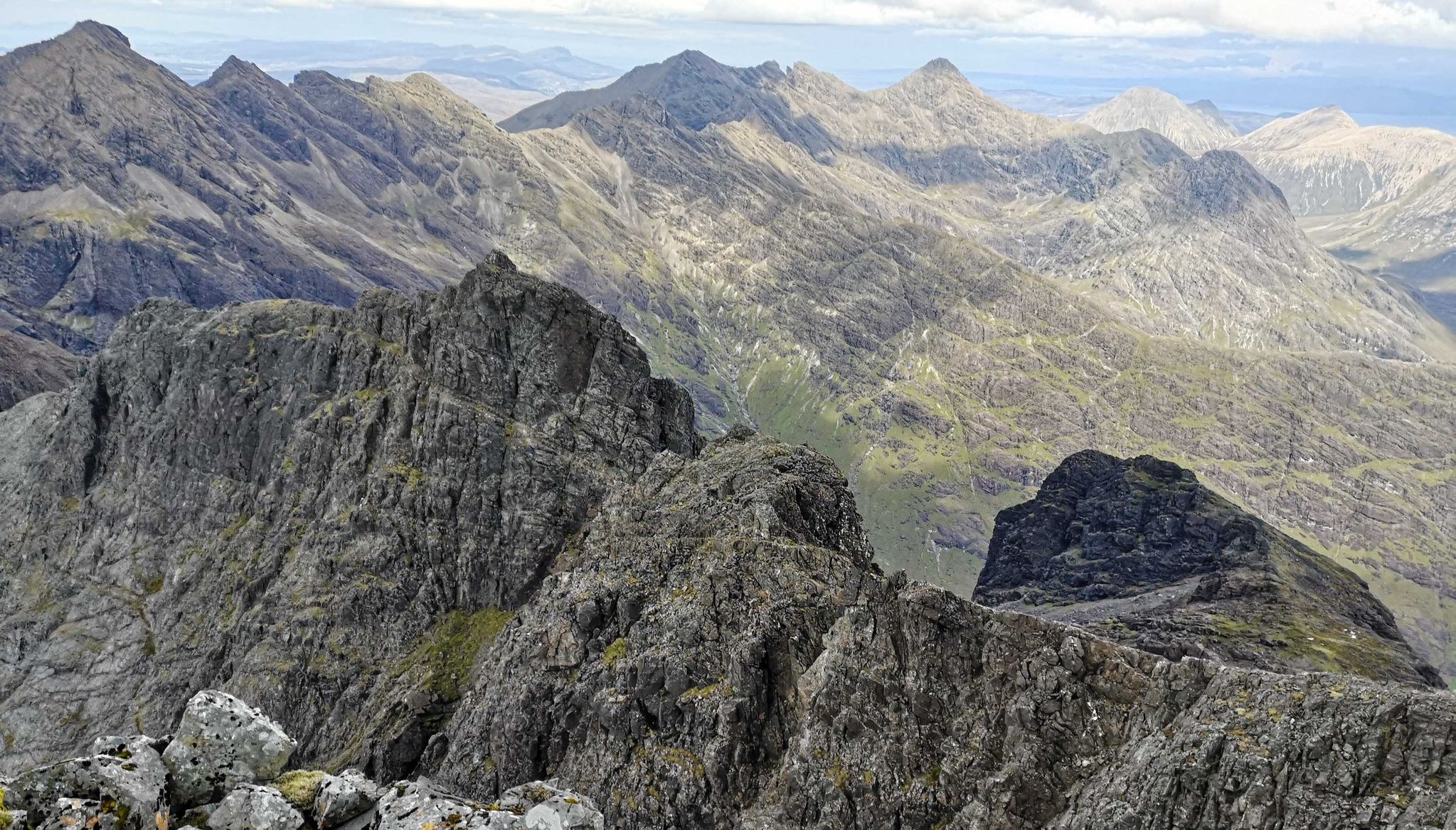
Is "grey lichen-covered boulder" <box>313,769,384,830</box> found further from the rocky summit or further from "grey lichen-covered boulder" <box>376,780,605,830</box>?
"grey lichen-covered boulder" <box>376,780,605,830</box>

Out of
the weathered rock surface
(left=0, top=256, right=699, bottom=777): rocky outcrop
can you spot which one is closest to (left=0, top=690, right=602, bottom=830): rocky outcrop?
the weathered rock surface

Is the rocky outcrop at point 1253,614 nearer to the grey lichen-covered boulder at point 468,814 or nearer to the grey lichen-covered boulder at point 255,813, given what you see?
the grey lichen-covered boulder at point 468,814

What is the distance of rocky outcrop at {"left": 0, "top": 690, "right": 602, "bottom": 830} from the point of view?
24.3 m

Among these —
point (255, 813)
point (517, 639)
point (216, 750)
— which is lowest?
point (517, 639)

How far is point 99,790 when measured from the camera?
2500 centimetres

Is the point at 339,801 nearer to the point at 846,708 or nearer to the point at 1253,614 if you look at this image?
the point at 846,708

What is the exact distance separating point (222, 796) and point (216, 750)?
136cm

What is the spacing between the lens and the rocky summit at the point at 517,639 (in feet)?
116

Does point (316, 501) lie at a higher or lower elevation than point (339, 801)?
lower

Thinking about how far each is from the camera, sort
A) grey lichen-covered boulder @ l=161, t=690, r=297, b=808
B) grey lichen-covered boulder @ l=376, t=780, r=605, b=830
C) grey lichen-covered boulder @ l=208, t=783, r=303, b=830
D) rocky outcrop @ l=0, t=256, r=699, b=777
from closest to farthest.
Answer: grey lichen-covered boulder @ l=208, t=783, r=303, b=830
grey lichen-covered boulder @ l=376, t=780, r=605, b=830
grey lichen-covered boulder @ l=161, t=690, r=297, b=808
rocky outcrop @ l=0, t=256, r=699, b=777

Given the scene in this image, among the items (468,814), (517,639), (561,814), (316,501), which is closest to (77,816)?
(468,814)

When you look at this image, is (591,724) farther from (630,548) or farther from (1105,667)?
(1105,667)

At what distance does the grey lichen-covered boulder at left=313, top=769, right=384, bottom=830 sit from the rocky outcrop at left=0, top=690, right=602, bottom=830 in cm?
3

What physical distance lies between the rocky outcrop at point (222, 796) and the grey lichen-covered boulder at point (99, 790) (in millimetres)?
22
